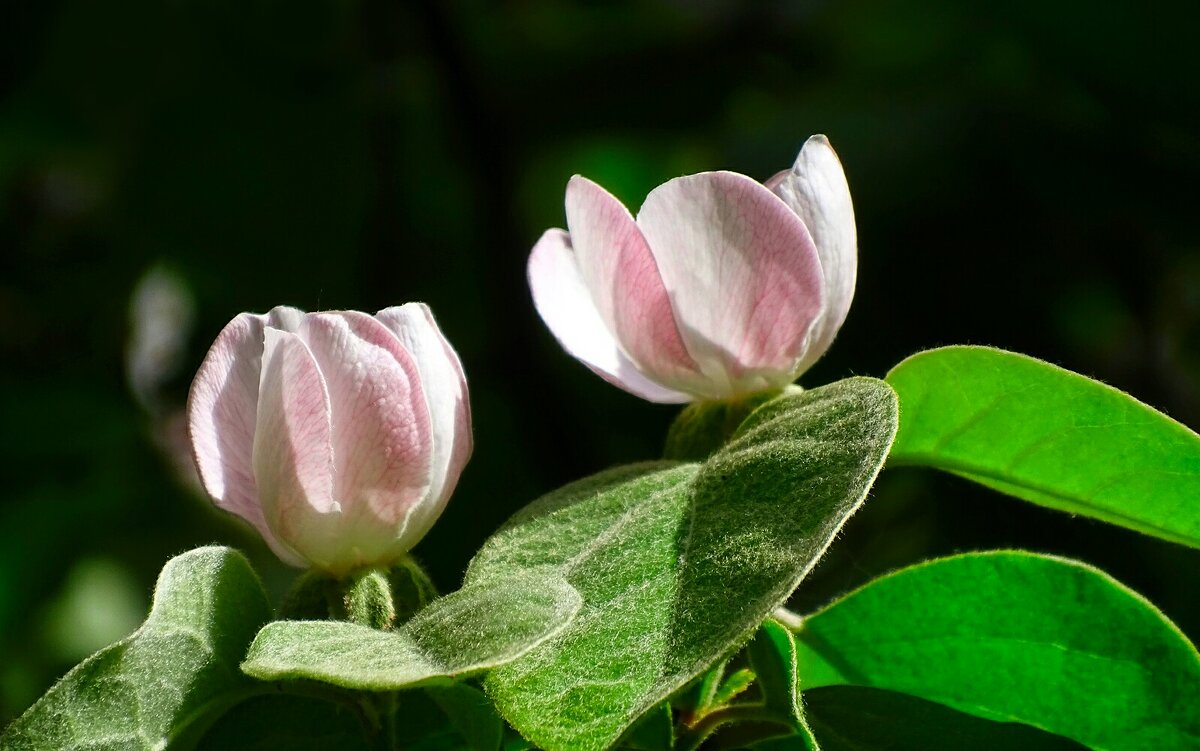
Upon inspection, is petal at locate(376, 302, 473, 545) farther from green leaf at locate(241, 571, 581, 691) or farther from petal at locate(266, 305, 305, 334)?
green leaf at locate(241, 571, 581, 691)

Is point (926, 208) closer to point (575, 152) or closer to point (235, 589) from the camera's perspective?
point (575, 152)

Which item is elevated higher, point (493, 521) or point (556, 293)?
point (556, 293)

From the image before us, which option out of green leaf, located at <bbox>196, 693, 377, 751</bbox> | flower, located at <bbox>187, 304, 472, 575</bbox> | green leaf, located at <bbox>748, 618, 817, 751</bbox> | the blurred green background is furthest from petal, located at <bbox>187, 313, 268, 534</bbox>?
the blurred green background

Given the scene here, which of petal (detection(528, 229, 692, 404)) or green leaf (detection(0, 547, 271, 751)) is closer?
green leaf (detection(0, 547, 271, 751))

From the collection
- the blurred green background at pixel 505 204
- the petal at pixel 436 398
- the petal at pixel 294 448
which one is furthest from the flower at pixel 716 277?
the blurred green background at pixel 505 204

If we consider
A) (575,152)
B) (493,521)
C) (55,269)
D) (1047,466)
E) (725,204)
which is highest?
(725,204)

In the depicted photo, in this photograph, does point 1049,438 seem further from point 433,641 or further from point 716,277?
point 433,641

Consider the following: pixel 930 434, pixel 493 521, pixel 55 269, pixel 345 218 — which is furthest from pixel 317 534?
pixel 55 269
